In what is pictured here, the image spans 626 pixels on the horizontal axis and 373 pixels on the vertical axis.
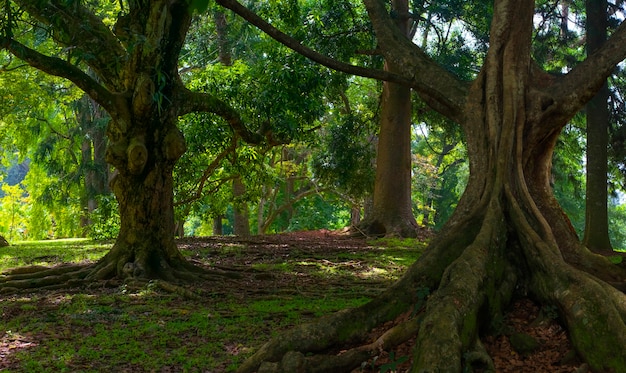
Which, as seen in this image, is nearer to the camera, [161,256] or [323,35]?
[161,256]

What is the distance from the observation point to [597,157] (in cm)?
1586

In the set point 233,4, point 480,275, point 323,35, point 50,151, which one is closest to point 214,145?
point 323,35

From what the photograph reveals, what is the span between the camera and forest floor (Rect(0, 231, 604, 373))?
189 inches

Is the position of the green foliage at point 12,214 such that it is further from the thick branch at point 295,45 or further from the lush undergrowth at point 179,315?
the thick branch at point 295,45

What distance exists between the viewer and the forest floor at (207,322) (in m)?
4.80

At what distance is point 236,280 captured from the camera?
971 cm

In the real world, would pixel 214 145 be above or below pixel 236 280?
above

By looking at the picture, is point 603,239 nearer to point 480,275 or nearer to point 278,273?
point 278,273

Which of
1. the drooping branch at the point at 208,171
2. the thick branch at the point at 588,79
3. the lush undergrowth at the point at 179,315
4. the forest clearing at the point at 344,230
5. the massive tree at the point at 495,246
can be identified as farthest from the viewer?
the drooping branch at the point at 208,171

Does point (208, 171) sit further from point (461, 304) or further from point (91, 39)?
point (461, 304)

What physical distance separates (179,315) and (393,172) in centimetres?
1009

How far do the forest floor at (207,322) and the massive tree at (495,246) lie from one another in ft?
0.71

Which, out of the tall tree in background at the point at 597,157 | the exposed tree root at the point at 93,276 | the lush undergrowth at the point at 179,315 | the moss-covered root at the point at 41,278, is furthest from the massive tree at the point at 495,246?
the tall tree in background at the point at 597,157

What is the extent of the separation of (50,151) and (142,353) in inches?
1149
